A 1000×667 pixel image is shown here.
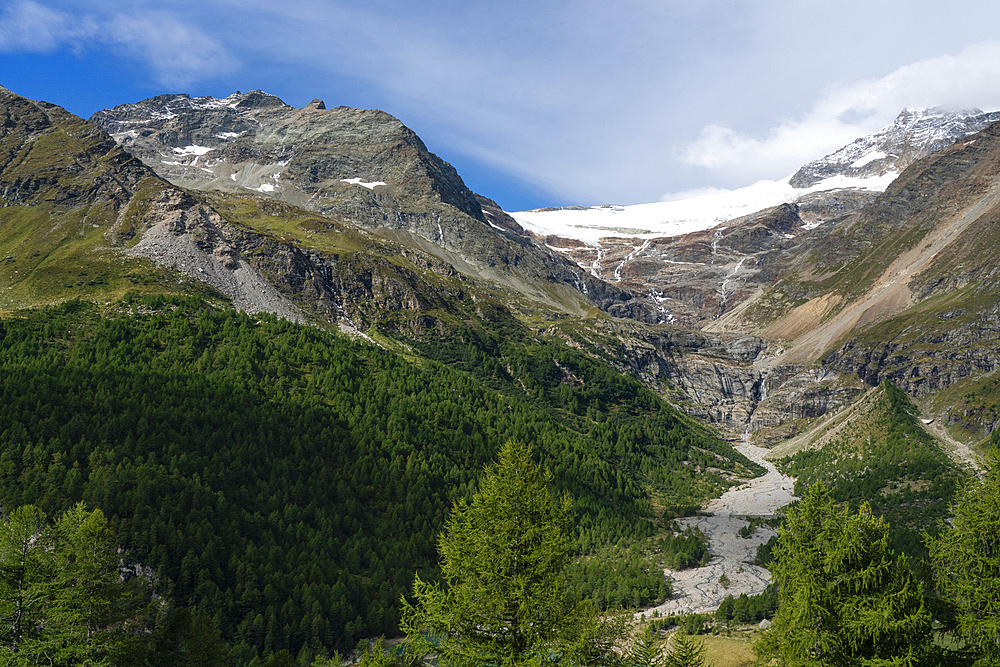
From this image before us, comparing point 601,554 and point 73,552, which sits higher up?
point 73,552

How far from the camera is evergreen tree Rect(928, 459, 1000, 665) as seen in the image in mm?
24875

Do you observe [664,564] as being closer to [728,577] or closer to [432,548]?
[728,577]

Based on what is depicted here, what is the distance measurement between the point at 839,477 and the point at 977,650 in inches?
7500

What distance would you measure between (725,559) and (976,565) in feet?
417

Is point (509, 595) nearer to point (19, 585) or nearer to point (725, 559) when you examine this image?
point (19, 585)

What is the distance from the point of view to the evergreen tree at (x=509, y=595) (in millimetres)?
21609

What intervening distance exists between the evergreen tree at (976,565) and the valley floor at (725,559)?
9329 cm

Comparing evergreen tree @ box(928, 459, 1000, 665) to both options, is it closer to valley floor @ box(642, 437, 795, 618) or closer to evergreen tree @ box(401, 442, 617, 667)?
evergreen tree @ box(401, 442, 617, 667)

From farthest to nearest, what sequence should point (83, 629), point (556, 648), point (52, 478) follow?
→ point (52, 478), point (83, 629), point (556, 648)

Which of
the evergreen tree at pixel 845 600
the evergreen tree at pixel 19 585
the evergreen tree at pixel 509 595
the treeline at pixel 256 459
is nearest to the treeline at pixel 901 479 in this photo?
the treeline at pixel 256 459

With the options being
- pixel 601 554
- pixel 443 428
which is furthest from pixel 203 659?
pixel 443 428

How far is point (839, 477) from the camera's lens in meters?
191

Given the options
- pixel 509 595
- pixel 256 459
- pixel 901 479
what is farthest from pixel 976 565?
pixel 901 479

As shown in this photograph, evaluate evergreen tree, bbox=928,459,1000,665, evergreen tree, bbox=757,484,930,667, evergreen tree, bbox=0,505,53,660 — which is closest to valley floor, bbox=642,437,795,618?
evergreen tree, bbox=928,459,1000,665
